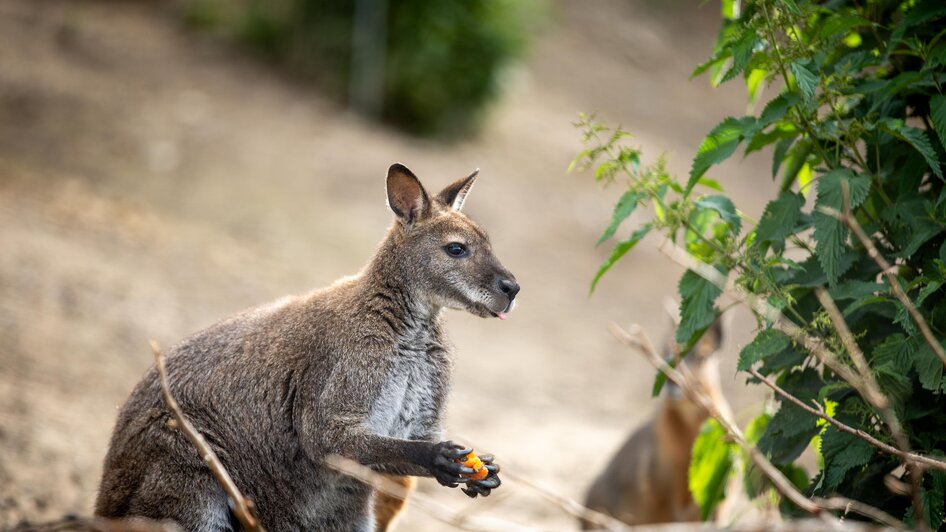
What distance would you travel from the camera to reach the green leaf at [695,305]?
4.03 m

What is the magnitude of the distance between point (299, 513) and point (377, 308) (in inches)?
34.2

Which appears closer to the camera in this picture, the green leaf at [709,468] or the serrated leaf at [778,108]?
the serrated leaf at [778,108]

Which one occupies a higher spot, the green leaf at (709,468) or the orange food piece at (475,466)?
the green leaf at (709,468)

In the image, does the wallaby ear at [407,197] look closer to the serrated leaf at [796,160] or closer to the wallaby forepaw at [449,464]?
the wallaby forepaw at [449,464]

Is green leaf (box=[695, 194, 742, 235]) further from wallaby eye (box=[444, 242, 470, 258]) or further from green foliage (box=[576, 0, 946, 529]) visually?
wallaby eye (box=[444, 242, 470, 258])

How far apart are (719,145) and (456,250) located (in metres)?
1.12

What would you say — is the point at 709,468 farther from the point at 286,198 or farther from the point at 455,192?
the point at 286,198

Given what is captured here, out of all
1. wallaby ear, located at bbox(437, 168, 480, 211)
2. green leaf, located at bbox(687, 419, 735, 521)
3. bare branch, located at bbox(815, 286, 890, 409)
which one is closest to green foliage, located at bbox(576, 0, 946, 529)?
bare branch, located at bbox(815, 286, 890, 409)

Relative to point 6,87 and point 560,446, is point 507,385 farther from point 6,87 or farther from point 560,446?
point 6,87

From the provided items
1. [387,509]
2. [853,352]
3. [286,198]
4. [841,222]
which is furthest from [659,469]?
[286,198]

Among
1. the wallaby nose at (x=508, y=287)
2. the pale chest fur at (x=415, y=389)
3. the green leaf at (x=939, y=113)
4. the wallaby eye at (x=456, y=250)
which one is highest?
the green leaf at (x=939, y=113)

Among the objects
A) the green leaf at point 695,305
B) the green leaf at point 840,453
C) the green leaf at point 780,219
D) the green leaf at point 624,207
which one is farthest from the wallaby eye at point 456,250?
the green leaf at point 840,453

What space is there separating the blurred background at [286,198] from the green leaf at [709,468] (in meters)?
2.02

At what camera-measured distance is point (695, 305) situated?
4.06 meters
